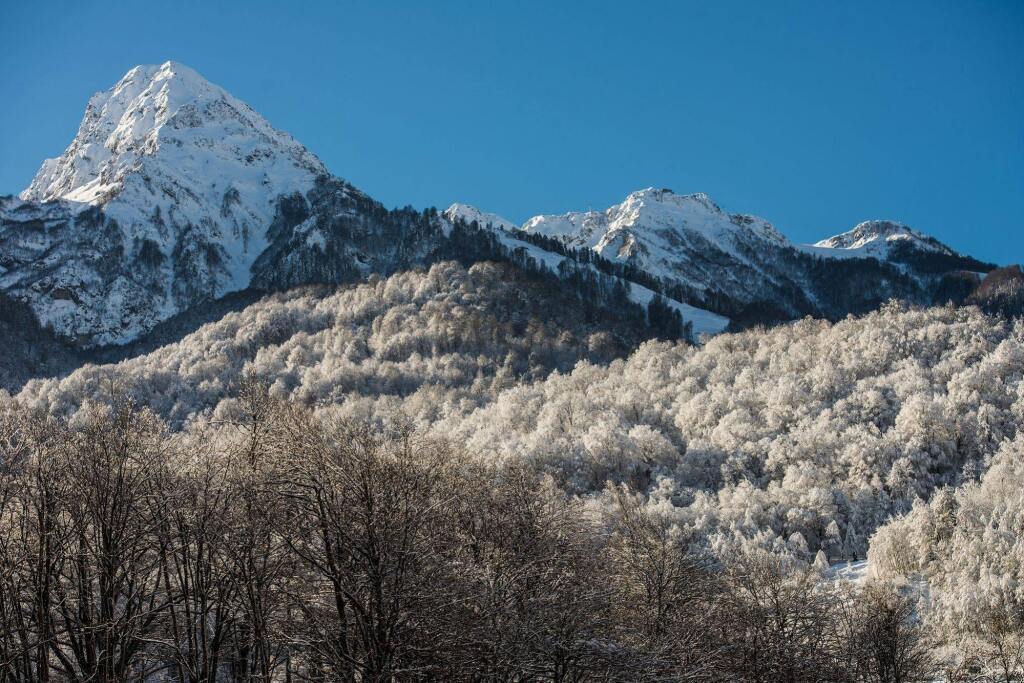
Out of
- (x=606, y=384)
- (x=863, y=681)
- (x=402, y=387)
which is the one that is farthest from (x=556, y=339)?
(x=863, y=681)

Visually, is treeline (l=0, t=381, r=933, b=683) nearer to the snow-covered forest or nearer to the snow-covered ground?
the snow-covered forest

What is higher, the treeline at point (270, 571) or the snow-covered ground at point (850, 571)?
the treeline at point (270, 571)

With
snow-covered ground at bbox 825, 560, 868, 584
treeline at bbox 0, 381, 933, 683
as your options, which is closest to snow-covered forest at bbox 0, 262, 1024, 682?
treeline at bbox 0, 381, 933, 683

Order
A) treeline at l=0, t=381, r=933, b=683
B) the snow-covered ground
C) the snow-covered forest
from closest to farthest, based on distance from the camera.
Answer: treeline at l=0, t=381, r=933, b=683, the snow-covered forest, the snow-covered ground

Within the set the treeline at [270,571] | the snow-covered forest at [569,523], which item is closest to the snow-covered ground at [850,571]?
the snow-covered forest at [569,523]

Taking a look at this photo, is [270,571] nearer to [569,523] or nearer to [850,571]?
[569,523]

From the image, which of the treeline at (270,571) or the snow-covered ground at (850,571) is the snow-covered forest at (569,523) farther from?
the snow-covered ground at (850,571)

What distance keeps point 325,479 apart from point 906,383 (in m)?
91.6

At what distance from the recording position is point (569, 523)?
4297 cm

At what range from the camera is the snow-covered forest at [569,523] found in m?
21.0

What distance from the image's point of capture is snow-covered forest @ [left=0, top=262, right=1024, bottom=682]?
69.1 ft

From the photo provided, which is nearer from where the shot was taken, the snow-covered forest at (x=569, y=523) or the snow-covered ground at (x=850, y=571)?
the snow-covered forest at (x=569, y=523)

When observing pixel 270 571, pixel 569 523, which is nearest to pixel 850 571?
pixel 569 523

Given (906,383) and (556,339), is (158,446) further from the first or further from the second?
(556,339)
